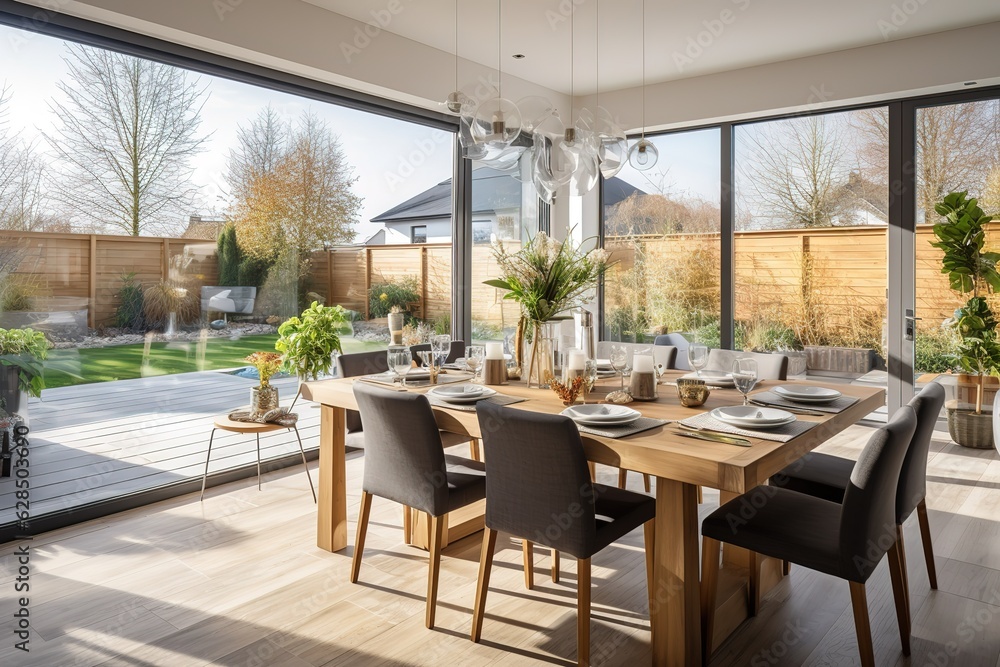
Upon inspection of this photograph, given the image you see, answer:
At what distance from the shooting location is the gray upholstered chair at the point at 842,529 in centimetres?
181

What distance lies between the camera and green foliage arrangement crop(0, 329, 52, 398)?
307cm

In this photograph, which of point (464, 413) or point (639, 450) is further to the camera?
point (464, 413)

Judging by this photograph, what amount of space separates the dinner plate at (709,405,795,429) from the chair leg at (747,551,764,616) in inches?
22.8

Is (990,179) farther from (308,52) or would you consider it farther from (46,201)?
(46,201)

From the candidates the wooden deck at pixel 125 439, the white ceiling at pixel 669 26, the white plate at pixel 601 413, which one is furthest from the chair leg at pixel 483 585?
the white ceiling at pixel 669 26

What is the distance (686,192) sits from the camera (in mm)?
5742

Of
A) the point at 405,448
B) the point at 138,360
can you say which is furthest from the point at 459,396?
the point at 138,360

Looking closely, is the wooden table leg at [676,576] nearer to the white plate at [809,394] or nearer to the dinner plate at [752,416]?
the dinner plate at [752,416]

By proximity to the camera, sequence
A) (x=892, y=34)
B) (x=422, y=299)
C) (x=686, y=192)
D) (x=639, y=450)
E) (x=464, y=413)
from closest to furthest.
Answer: (x=639, y=450), (x=464, y=413), (x=892, y=34), (x=422, y=299), (x=686, y=192)

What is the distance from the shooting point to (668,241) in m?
5.83

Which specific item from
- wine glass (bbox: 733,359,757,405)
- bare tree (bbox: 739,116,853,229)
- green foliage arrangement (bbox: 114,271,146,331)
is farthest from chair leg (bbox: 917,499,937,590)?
green foliage arrangement (bbox: 114,271,146,331)

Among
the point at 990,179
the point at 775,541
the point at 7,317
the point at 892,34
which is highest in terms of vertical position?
the point at 892,34

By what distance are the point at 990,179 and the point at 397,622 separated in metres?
4.77

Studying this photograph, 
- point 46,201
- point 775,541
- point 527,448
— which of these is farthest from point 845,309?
point 46,201
